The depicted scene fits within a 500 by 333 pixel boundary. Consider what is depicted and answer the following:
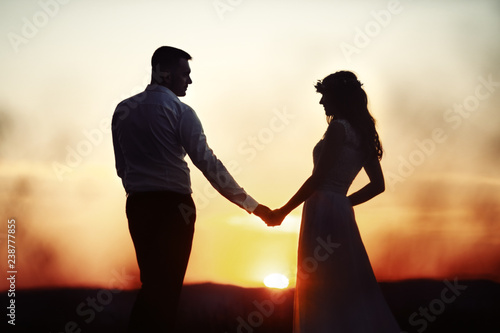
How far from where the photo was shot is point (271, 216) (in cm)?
583

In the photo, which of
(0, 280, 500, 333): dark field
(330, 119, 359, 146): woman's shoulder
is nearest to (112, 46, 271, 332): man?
(330, 119, 359, 146): woman's shoulder

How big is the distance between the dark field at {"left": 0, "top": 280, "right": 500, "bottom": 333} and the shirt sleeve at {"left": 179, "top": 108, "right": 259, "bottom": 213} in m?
2.40

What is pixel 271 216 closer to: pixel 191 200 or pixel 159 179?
pixel 191 200

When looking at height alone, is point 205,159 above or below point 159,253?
above

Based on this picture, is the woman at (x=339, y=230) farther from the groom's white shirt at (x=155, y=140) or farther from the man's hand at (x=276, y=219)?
the groom's white shirt at (x=155, y=140)

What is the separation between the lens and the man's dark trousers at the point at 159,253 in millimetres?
4305

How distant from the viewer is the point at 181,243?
4.37 meters

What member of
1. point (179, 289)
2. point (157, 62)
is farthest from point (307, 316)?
point (157, 62)

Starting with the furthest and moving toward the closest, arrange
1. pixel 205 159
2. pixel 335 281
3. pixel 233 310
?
pixel 233 310
pixel 205 159
pixel 335 281

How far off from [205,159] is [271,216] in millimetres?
1284

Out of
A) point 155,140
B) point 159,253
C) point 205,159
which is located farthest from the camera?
point 205,159
